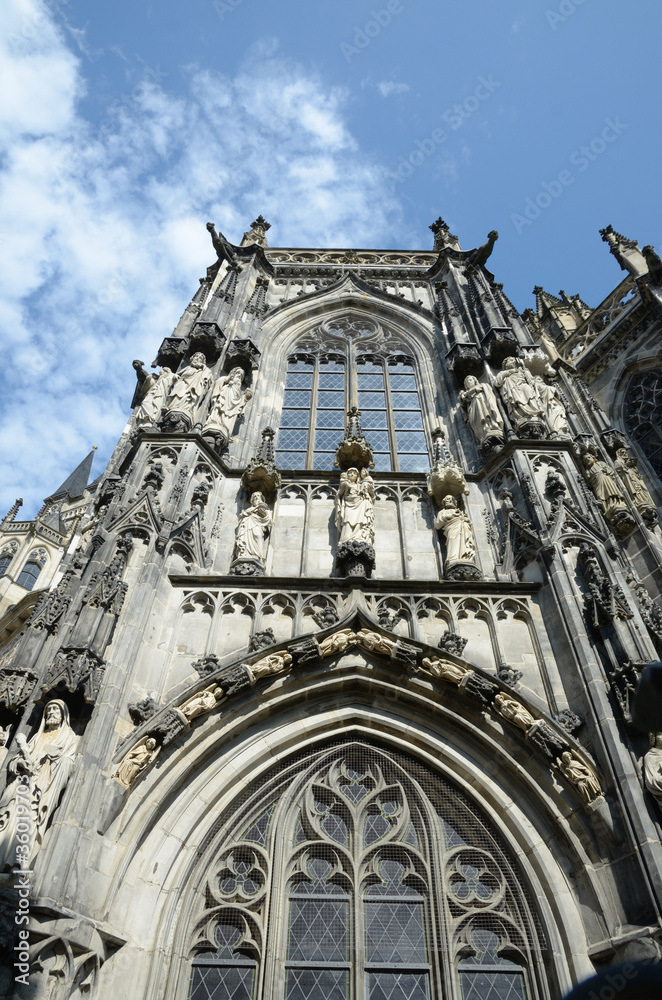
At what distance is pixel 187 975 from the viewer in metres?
6.24

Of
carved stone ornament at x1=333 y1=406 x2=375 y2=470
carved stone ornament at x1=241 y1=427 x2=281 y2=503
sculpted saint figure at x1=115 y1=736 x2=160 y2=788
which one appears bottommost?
sculpted saint figure at x1=115 y1=736 x2=160 y2=788

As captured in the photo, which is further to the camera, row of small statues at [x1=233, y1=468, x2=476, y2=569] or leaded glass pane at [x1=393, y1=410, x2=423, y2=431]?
leaded glass pane at [x1=393, y1=410, x2=423, y2=431]

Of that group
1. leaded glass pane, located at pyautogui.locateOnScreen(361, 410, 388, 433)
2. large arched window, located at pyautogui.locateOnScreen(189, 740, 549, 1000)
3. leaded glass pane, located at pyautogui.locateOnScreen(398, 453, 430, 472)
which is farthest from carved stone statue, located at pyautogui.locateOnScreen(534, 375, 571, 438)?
large arched window, located at pyautogui.locateOnScreen(189, 740, 549, 1000)

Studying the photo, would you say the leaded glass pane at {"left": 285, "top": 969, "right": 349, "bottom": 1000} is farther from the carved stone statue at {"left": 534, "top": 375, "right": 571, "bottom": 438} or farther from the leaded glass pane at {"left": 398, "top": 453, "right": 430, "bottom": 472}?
the leaded glass pane at {"left": 398, "top": 453, "right": 430, "bottom": 472}

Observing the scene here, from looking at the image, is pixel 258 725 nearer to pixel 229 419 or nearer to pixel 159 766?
pixel 159 766

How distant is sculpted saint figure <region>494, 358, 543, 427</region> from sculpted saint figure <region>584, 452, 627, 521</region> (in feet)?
5.26

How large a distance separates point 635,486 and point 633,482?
12 cm

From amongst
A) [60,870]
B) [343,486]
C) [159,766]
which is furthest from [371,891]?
[343,486]

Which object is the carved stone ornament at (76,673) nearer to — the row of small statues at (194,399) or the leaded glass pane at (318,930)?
the leaded glass pane at (318,930)

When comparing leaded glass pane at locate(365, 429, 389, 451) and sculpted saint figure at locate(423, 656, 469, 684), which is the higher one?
leaded glass pane at locate(365, 429, 389, 451)

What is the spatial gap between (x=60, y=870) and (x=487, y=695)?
439cm

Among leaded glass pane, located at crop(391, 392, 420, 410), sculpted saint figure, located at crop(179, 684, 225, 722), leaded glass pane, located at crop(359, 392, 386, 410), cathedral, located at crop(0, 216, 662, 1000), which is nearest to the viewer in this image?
cathedral, located at crop(0, 216, 662, 1000)

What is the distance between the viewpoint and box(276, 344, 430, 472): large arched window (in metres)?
13.2

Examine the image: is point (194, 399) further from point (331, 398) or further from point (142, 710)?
point (142, 710)
